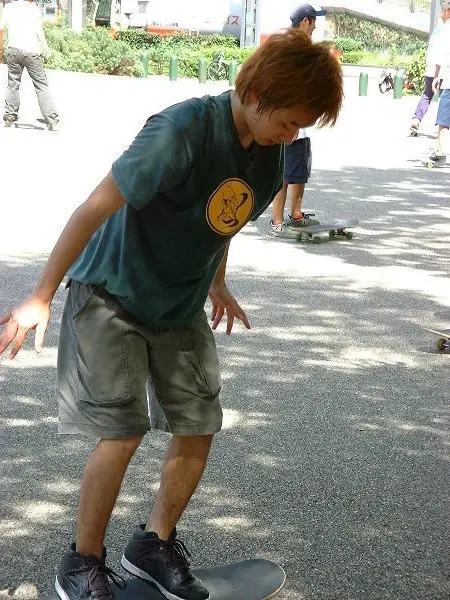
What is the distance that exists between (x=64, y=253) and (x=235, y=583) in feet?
3.74

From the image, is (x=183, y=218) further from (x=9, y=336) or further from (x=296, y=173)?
(x=296, y=173)

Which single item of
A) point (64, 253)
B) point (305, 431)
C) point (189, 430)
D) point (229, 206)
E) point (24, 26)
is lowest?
point (305, 431)

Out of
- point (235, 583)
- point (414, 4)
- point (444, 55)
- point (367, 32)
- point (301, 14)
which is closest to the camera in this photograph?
point (235, 583)

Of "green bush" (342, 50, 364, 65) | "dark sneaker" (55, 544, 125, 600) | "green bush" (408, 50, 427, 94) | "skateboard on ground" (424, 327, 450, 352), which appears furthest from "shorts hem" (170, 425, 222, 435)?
"green bush" (342, 50, 364, 65)

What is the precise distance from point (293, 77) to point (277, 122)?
126mm

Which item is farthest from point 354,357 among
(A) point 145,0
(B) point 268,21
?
(A) point 145,0

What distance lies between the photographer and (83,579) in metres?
2.95

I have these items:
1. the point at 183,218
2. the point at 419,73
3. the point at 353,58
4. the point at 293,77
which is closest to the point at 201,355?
the point at 183,218

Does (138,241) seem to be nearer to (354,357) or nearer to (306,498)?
(306,498)

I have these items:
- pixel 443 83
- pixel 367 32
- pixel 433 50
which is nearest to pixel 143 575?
pixel 443 83

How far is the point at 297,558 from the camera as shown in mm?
3422

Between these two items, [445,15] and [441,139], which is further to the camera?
[445,15]

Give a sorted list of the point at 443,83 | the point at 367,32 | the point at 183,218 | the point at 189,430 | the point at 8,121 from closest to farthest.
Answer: the point at 183,218 → the point at 189,430 → the point at 443,83 → the point at 8,121 → the point at 367,32

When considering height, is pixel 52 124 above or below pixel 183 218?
below
